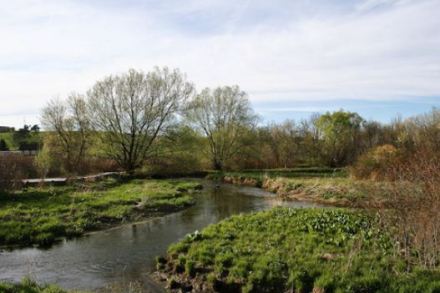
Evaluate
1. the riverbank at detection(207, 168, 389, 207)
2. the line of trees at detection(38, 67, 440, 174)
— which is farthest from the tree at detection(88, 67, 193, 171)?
the riverbank at detection(207, 168, 389, 207)

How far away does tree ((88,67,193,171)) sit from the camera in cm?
4653

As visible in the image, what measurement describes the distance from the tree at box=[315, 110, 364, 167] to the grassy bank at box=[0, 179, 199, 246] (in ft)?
134

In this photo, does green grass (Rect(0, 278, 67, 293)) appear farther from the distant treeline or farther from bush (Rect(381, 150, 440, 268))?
the distant treeline

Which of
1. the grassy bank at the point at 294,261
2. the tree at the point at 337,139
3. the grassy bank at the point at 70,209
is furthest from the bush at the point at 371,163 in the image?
the tree at the point at 337,139

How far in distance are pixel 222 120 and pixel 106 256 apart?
44.5 metres

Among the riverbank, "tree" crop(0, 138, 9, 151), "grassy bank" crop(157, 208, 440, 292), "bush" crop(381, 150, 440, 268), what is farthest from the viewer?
"tree" crop(0, 138, 9, 151)

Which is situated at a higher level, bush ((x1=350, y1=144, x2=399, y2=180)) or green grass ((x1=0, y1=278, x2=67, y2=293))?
bush ((x1=350, y1=144, x2=399, y2=180))

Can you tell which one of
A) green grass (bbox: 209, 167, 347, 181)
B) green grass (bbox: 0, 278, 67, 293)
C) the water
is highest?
green grass (bbox: 209, 167, 347, 181)

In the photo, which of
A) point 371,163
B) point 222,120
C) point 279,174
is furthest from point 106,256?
→ point 222,120

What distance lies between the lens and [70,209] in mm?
21391

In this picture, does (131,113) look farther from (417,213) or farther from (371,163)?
(417,213)

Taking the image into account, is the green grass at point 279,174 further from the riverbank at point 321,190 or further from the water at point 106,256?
the water at point 106,256

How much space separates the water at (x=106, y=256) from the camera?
12773 mm

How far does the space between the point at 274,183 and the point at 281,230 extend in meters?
20.4
